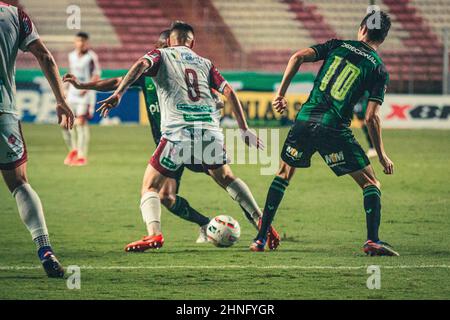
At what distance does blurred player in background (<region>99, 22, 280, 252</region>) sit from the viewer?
888 cm

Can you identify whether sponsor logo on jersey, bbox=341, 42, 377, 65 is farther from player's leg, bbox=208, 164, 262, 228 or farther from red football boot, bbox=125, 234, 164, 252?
red football boot, bbox=125, 234, 164, 252

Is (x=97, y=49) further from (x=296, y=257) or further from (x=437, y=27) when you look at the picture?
(x=296, y=257)

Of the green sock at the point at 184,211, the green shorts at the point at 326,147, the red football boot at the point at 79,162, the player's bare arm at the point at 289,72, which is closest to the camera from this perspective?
the player's bare arm at the point at 289,72

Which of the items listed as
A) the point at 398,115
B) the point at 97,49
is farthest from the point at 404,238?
the point at 97,49

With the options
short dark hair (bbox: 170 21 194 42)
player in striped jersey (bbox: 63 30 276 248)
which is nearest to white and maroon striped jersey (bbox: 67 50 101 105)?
player in striped jersey (bbox: 63 30 276 248)

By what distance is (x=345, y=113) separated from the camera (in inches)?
347

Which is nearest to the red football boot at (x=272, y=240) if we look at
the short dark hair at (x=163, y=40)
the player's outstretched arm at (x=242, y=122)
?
the player's outstretched arm at (x=242, y=122)

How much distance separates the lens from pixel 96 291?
7.00 metres

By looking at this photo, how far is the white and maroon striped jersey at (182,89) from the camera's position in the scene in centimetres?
893

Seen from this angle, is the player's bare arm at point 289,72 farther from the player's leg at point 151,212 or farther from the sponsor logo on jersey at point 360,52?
the player's leg at point 151,212

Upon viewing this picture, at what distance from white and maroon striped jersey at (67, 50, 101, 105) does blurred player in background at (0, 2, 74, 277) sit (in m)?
10.9

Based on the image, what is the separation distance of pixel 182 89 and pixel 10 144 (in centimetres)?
212

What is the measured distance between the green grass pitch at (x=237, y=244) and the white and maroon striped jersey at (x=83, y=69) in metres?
1.51

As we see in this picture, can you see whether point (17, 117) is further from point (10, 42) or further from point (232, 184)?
point (232, 184)
